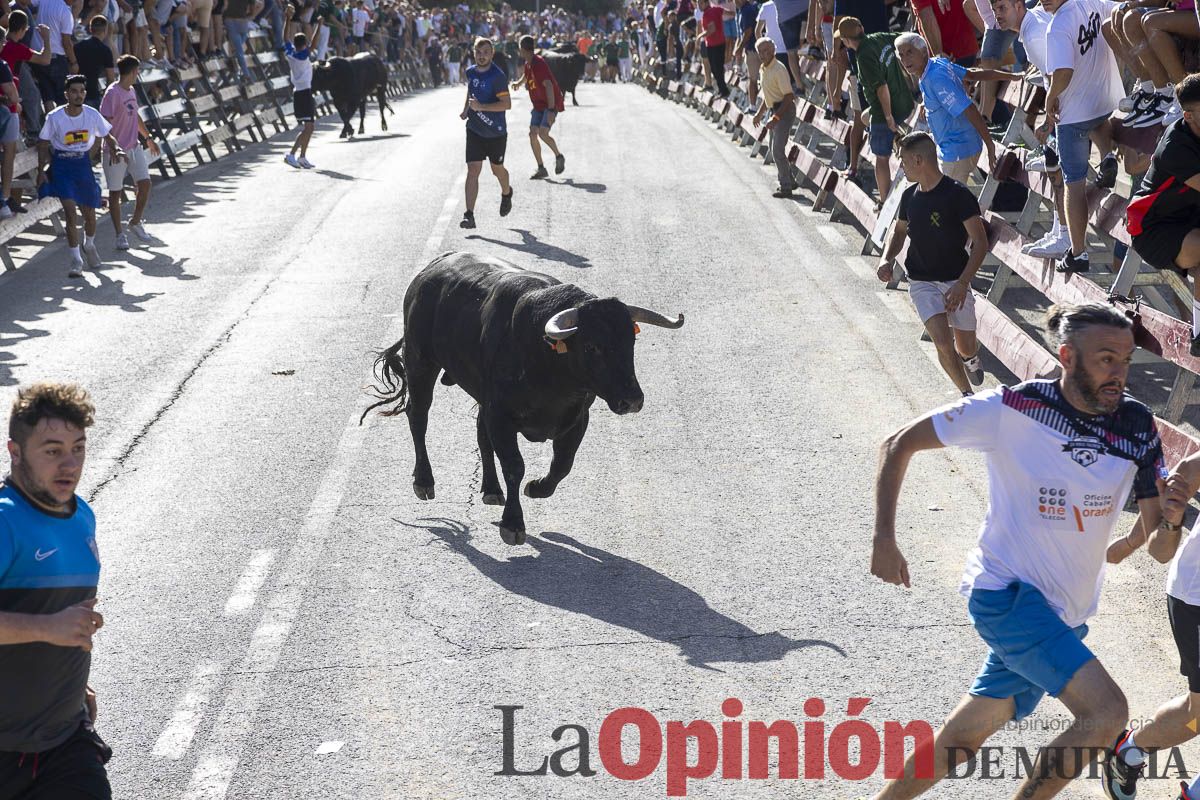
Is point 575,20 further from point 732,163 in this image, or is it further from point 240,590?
point 240,590

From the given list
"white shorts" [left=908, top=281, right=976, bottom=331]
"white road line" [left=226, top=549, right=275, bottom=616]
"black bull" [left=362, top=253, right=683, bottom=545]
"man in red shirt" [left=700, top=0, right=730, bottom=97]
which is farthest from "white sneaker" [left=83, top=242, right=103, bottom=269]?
"man in red shirt" [left=700, top=0, right=730, bottom=97]

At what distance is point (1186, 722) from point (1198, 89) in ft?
11.2

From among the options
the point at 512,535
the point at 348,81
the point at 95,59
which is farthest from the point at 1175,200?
the point at 348,81

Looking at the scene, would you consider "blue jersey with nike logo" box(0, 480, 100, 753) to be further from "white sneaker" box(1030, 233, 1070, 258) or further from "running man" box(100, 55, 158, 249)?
"running man" box(100, 55, 158, 249)

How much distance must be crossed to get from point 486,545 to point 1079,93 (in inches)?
231

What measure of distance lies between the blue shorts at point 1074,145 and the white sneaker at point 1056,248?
47 cm

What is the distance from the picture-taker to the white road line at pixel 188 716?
575 cm

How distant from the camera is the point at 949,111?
39.6 feet

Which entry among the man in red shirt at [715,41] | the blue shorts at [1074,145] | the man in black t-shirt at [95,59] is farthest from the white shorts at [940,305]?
the man in red shirt at [715,41]

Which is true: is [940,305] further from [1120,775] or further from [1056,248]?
[1120,775]

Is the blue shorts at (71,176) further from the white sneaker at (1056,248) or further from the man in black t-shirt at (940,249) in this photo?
the white sneaker at (1056,248)

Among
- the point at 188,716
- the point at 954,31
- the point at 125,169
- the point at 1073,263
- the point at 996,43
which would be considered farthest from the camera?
the point at 125,169

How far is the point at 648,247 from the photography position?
52.7 feet

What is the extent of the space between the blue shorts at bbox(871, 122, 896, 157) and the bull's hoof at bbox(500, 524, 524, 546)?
28.0ft
